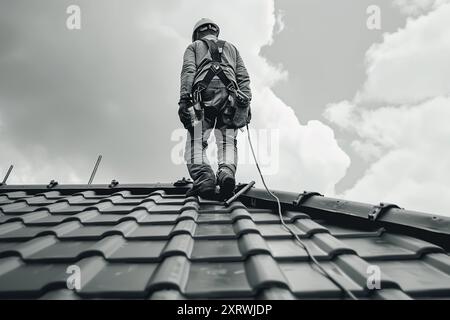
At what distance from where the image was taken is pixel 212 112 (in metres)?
3.40

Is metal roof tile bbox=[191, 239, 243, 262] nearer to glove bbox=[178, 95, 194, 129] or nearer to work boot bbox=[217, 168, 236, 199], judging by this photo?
work boot bbox=[217, 168, 236, 199]

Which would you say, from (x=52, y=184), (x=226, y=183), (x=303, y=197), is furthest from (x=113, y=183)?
(x=303, y=197)

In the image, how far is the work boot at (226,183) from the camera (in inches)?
108

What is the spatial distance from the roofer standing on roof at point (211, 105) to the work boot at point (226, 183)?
0.07 ft

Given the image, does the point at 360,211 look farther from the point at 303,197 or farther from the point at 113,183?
the point at 113,183

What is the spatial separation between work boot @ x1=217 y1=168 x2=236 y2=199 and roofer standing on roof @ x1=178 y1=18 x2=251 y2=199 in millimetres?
22

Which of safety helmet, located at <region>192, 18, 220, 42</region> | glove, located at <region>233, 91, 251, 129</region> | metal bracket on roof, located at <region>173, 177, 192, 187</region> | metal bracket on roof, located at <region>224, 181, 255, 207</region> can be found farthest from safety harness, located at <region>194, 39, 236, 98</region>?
metal bracket on roof, located at <region>224, 181, 255, 207</region>

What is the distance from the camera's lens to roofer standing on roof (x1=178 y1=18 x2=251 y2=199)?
116 inches

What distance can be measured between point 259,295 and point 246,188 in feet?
5.70

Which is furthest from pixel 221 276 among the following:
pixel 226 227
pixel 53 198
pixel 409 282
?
pixel 53 198
